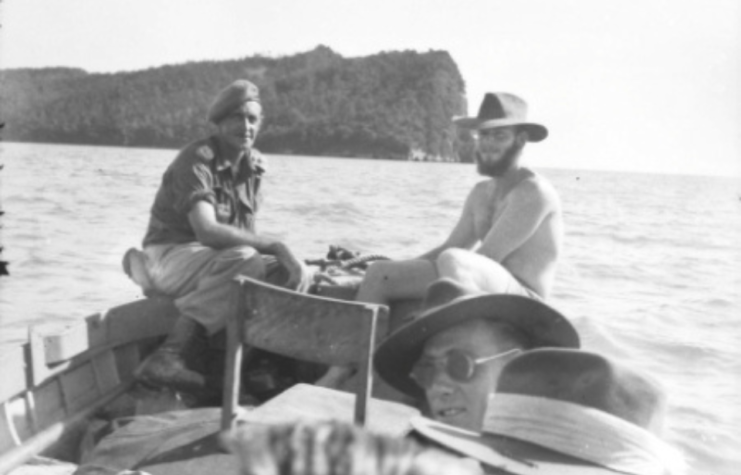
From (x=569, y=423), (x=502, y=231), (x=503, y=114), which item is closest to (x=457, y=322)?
(x=569, y=423)

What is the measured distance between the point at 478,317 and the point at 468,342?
0.35 feet

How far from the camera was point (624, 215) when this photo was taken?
115ft

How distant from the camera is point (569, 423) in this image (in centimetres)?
244

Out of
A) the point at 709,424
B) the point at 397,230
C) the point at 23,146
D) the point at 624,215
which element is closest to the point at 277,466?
the point at 709,424

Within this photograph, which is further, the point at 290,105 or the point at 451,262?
the point at 290,105

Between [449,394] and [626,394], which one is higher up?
[626,394]

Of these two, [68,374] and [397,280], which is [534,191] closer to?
[397,280]

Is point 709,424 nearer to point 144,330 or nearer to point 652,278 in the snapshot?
point 144,330

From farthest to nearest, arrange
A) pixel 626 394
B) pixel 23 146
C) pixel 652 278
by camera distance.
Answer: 1. pixel 23 146
2. pixel 652 278
3. pixel 626 394

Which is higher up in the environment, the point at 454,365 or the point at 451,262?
the point at 451,262

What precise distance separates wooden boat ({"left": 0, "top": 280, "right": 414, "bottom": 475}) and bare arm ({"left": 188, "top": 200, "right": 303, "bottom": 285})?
0.33 meters

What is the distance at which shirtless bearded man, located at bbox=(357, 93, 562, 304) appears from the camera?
429 centimetres

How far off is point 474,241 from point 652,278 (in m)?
14.2

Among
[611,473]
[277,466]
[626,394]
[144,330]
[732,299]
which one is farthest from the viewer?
[732,299]
